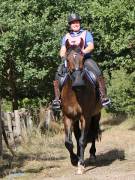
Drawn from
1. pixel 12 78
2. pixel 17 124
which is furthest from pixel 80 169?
pixel 12 78

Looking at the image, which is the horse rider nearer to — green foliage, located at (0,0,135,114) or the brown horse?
the brown horse

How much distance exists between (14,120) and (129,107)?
5.24 m

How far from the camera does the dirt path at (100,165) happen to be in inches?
397

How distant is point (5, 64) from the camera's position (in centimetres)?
2245

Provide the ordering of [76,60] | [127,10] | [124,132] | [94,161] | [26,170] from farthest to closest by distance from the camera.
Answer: [124,132], [127,10], [94,161], [26,170], [76,60]

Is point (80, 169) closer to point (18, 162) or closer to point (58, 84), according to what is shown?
point (58, 84)

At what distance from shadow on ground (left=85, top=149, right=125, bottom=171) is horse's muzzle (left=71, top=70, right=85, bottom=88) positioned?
2.19m

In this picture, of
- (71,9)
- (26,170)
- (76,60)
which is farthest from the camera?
(71,9)

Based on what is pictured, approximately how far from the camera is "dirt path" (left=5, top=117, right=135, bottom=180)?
33.1 feet

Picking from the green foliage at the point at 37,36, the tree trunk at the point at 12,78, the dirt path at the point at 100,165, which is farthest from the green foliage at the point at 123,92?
the dirt path at the point at 100,165

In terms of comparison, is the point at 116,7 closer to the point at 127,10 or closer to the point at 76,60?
the point at 127,10

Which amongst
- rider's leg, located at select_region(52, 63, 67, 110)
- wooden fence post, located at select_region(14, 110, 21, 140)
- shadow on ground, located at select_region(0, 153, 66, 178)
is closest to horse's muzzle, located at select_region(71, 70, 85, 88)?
rider's leg, located at select_region(52, 63, 67, 110)

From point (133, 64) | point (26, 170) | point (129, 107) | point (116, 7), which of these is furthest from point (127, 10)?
point (26, 170)

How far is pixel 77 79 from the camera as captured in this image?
10289mm
